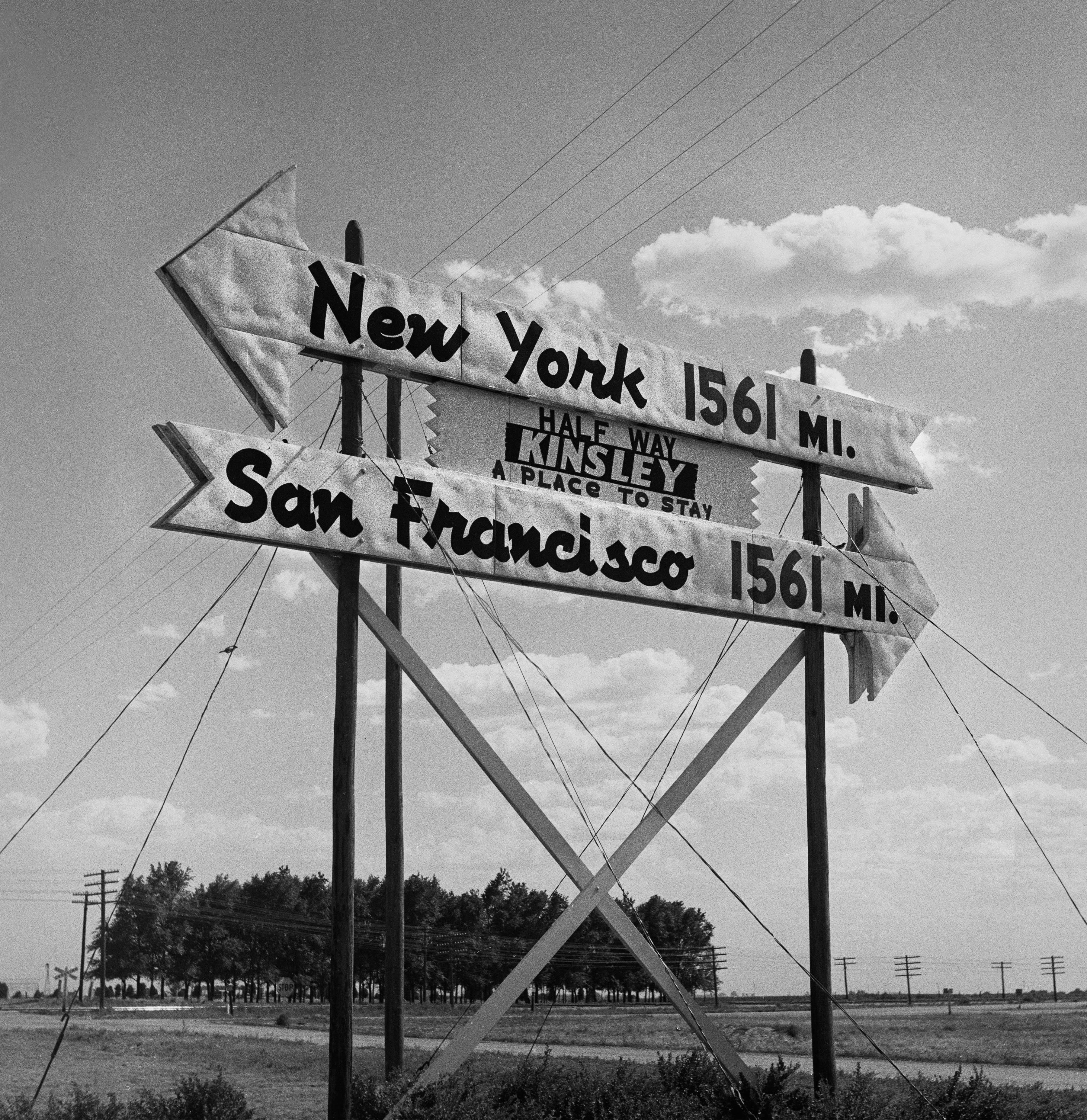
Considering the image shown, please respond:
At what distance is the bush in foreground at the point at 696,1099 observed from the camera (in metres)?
11.4

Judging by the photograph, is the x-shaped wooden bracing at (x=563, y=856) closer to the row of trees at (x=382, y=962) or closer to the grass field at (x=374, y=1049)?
the grass field at (x=374, y=1049)

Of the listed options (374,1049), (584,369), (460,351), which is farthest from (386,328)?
(374,1049)

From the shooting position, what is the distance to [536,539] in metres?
11.2

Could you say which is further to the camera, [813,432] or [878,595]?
[878,595]

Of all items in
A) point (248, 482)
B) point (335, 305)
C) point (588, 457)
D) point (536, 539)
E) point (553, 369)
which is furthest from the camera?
point (588, 457)

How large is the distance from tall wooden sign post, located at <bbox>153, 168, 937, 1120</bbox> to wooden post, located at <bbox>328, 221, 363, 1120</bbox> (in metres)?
0.02

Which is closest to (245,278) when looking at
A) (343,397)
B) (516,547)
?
(343,397)

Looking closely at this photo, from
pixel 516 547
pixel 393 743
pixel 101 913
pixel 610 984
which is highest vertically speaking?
pixel 516 547

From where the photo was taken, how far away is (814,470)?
13.5m

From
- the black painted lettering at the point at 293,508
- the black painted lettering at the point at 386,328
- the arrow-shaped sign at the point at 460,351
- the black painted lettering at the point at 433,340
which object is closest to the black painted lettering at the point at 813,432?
the arrow-shaped sign at the point at 460,351

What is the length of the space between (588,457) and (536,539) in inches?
46.2

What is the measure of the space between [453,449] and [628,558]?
1857 mm

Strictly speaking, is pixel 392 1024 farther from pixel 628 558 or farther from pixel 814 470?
pixel 814 470

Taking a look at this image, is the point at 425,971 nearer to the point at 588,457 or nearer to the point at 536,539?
the point at 588,457
